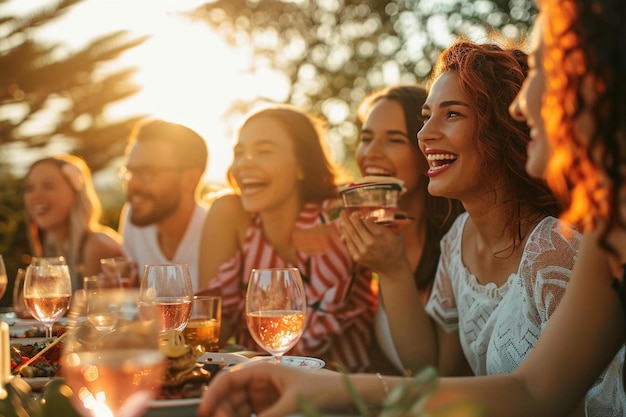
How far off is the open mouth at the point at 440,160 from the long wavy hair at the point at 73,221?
11.0 feet

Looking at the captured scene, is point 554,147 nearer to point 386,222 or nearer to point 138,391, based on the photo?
point 138,391

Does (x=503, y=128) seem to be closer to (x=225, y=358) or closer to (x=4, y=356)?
(x=225, y=358)

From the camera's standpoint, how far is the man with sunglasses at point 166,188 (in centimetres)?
504

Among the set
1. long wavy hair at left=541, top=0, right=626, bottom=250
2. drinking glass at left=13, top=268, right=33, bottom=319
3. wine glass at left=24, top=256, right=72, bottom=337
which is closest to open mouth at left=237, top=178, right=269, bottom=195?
drinking glass at left=13, top=268, right=33, bottom=319

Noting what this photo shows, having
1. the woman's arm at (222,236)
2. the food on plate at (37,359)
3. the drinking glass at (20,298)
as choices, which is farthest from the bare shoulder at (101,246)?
the food on plate at (37,359)

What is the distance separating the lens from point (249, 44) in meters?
16.0

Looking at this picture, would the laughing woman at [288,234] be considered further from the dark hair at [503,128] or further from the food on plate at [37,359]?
the food on plate at [37,359]

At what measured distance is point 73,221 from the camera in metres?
5.25

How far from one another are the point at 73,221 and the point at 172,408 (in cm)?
429

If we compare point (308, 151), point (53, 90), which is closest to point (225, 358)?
point (308, 151)

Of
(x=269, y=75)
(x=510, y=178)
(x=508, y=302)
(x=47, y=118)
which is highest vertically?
(x=269, y=75)

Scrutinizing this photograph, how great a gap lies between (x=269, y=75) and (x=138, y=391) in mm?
15382

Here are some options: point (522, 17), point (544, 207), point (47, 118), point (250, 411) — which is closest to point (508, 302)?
point (544, 207)

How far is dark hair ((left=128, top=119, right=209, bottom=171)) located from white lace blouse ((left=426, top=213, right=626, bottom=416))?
10.1ft
